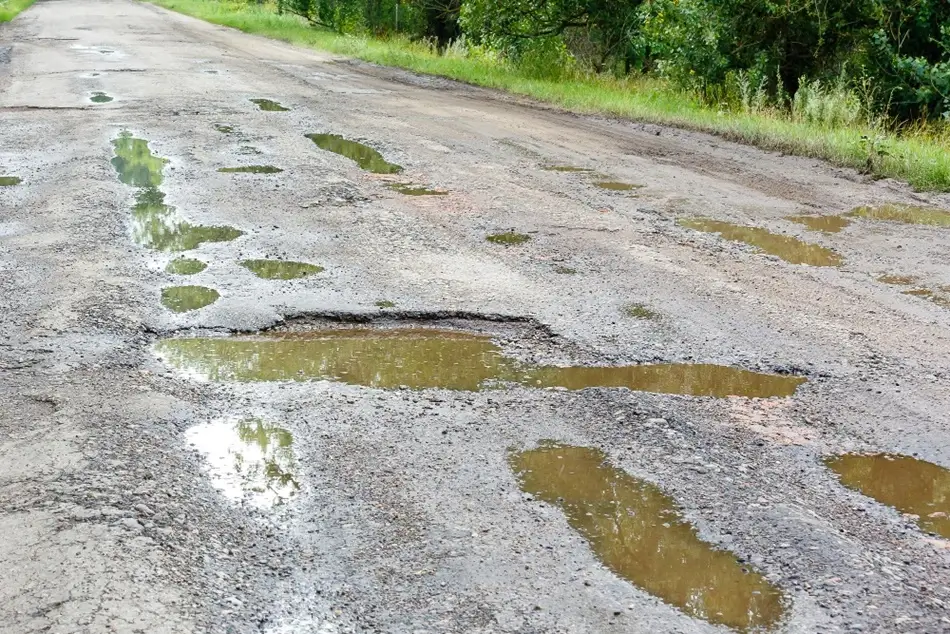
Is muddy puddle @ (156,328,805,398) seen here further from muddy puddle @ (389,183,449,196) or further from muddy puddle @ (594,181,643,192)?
muddy puddle @ (594,181,643,192)

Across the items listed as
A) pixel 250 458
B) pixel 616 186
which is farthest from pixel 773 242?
pixel 250 458

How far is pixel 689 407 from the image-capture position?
415 centimetres

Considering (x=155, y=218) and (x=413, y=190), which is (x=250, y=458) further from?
(x=413, y=190)

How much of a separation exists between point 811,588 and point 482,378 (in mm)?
1932

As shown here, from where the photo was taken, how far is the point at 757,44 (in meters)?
13.9

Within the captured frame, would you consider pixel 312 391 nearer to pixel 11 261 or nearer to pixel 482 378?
pixel 482 378

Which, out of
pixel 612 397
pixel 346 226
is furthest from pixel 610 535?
pixel 346 226

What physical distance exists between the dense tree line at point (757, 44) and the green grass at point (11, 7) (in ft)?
63.1

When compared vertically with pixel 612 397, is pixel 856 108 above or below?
above

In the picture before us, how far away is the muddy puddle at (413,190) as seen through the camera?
320 inches

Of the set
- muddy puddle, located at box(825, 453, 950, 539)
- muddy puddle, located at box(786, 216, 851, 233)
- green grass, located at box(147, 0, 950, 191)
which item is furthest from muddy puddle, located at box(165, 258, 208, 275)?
green grass, located at box(147, 0, 950, 191)

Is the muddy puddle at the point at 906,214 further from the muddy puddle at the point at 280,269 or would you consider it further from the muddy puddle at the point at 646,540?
the muddy puddle at the point at 646,540

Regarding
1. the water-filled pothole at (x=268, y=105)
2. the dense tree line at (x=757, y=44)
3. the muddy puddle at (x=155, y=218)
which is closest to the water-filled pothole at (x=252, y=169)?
the muddy puddle at (x=155, y=218)

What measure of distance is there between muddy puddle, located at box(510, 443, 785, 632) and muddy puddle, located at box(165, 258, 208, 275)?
9.83 feet
